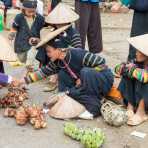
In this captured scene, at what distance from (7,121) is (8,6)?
6190 millimetres

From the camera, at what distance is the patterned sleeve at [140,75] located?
5.21 metres

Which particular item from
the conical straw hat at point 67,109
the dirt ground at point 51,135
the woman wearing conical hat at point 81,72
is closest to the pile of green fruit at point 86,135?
the dirt ground at point 51,135

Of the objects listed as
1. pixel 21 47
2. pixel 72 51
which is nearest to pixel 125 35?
pixel 21 47

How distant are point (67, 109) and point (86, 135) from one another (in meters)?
0.70

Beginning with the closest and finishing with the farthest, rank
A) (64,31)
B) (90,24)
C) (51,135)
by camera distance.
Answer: (51,135) < (64,31) < (90,24)

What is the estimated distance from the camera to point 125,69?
17.5 ft

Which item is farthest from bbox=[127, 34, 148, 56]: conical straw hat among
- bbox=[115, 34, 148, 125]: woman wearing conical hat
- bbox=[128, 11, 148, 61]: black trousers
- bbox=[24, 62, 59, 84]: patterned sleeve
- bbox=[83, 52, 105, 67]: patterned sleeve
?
bbox=[128, 11, 148, 61]: black trousers

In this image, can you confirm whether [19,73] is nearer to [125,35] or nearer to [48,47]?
[48,47]

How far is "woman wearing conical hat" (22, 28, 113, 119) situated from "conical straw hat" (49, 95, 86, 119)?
0.07 m

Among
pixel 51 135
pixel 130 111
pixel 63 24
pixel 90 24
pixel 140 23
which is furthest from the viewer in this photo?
pixel 90 24

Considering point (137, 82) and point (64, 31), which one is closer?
point (137, 82)

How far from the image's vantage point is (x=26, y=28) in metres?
7.04

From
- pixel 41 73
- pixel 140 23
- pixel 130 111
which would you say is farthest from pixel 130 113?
pixel 140 23

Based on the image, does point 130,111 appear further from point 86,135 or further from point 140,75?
point 86,135
